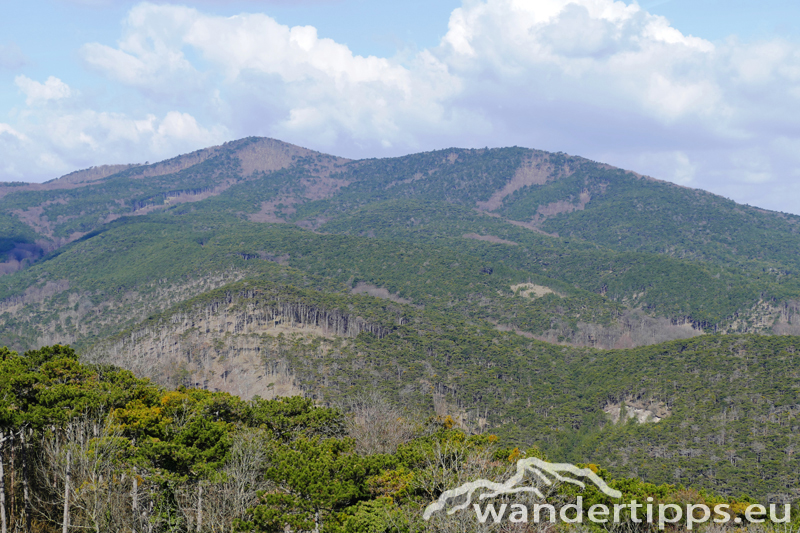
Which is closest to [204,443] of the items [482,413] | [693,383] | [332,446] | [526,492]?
[332,446]

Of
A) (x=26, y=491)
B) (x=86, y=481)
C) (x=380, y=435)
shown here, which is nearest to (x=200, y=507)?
(x=86, y=481)

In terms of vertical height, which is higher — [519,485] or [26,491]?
[519,485]

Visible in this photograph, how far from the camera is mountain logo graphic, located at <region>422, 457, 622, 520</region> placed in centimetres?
2970

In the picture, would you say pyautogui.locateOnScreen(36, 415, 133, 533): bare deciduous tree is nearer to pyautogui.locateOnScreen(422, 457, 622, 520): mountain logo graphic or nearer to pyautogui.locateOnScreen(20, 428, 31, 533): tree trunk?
pyautogui.locateOnScreen(20, 428, 31, 533): tree trunk

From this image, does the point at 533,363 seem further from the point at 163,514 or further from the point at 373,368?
the point at 163,514

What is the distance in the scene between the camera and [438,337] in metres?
169

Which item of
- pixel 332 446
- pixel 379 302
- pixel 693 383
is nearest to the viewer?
pixel 332 446

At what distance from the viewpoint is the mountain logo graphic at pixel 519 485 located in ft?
97.5

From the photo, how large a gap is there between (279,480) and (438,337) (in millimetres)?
134903

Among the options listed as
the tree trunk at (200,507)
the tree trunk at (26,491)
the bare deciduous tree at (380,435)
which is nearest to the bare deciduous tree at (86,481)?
the tree trunk at (26,491)

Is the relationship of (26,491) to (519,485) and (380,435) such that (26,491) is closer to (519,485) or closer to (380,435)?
(380,435)

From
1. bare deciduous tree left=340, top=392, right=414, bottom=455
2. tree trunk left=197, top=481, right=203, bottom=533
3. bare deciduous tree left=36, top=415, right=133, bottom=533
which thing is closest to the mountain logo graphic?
tree trunk left=197, top=481, right=203, bottom=533

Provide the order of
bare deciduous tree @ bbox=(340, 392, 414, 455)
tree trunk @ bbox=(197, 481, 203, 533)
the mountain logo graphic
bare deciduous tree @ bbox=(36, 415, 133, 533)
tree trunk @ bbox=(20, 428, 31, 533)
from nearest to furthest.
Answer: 1. the mountain logo graphic
2. bare deciduous tree @ bbox=(36, 415, 133, 533)
3. tree trunk @ bbox=(197, 481, 203, 533)
4. tree trunk @ bbox=(20, 428, 31, 533)
5. bare deciduous tree @ bbox=(340, 392, 414, 455)

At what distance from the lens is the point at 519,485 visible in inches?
1329
